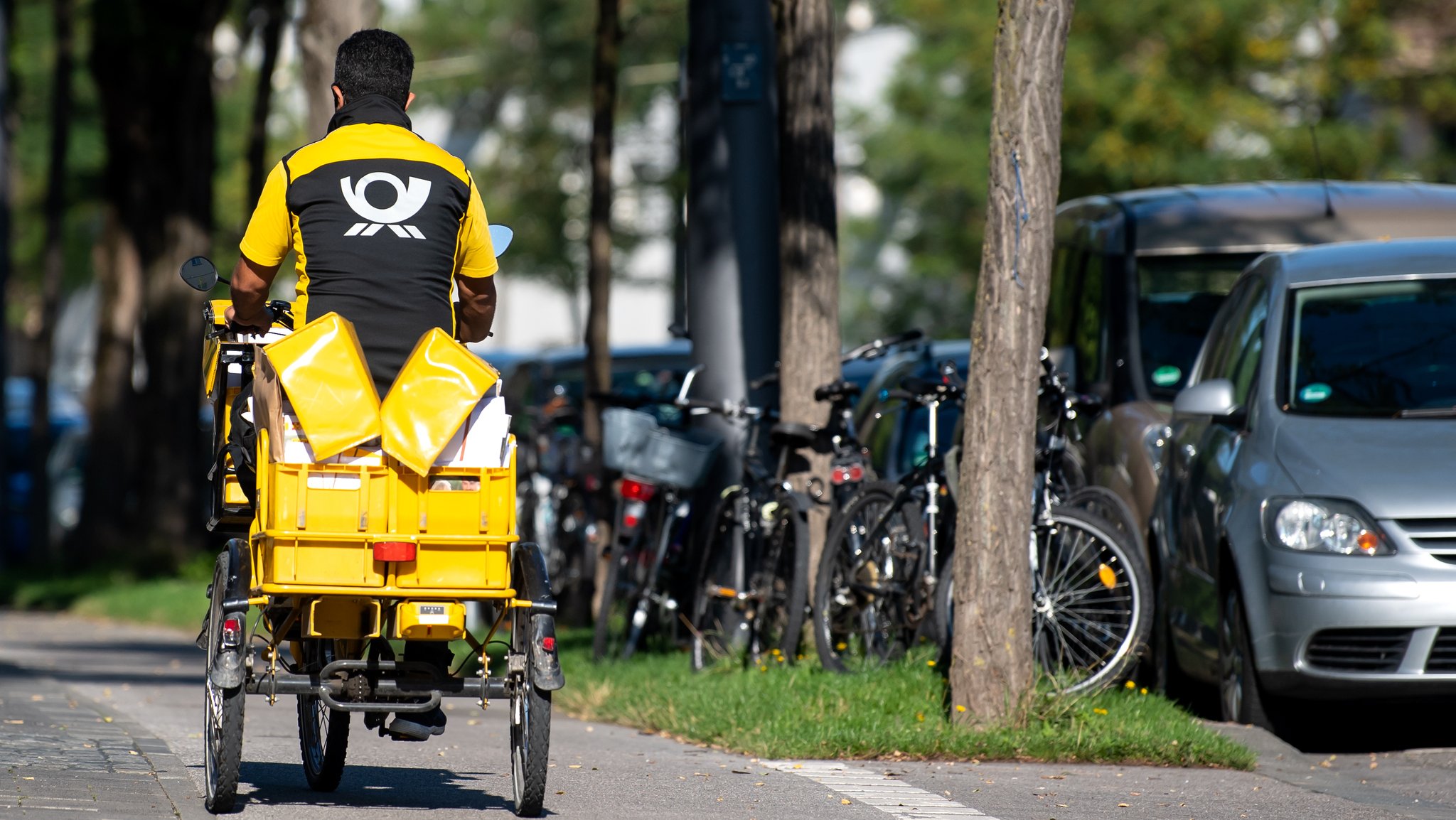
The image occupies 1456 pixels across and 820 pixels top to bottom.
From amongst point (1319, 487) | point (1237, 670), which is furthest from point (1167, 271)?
point (1319, 487)

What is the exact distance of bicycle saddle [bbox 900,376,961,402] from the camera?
9.29 metres

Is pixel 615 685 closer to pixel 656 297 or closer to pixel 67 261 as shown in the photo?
pixel 67 261

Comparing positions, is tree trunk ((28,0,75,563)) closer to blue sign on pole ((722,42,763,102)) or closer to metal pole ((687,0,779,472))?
metal pole ((687,0,779,472))

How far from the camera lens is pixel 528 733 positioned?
581 centimetres

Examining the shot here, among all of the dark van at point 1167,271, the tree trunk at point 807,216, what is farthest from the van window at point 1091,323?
the tree trunk at point 807,216

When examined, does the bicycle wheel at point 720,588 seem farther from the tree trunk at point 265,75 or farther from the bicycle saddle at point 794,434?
the tree trunk at point 265,75

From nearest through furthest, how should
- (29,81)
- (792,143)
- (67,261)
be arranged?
(792,143)
(29,81)
(67,261)

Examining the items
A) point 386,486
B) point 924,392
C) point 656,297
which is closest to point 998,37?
point 924,392

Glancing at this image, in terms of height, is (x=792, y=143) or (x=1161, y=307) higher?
(x=792, y=143)

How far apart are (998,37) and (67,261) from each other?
41675 millimetres

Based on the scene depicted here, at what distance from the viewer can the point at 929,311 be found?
119 feet

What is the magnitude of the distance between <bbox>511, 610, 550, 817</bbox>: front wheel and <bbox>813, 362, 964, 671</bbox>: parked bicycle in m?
3.20

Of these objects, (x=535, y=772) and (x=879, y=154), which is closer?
(x=535, y=772)

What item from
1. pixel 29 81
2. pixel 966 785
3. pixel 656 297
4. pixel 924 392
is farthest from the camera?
pixel 656 297
